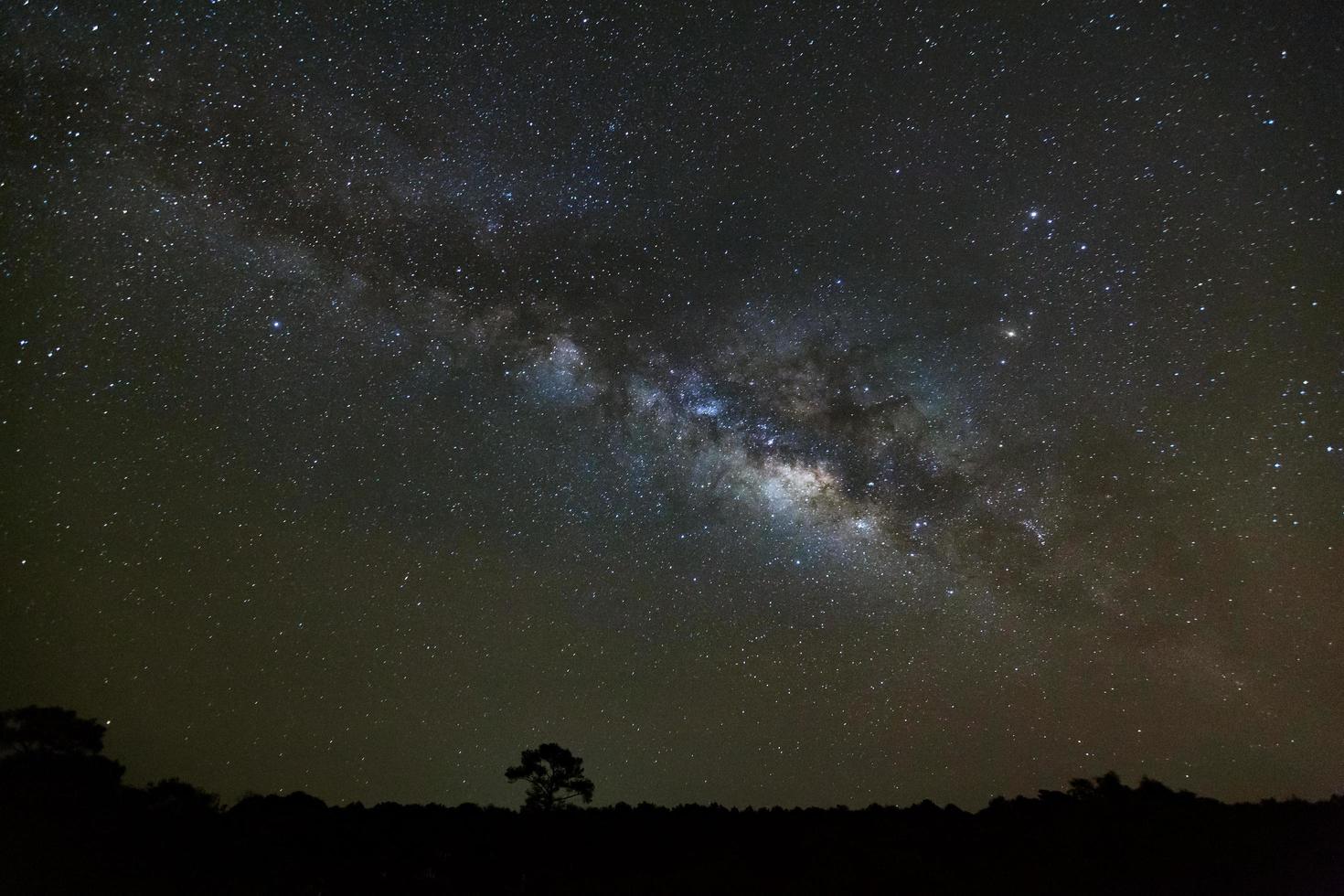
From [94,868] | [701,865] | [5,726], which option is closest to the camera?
[94,868]

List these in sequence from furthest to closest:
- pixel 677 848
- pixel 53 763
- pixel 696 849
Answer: pixel 53 763
pixel 677 848
pixel 696 849

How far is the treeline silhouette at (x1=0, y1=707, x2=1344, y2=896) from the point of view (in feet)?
35.9

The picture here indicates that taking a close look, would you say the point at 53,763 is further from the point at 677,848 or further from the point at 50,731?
the point at 677,848

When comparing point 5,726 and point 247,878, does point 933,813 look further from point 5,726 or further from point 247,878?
point 5,726

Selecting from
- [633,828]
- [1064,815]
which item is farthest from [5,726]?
[1064,815]

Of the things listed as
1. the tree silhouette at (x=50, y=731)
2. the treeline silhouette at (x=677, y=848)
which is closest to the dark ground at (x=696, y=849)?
the treeline silhouette at (x=677, y=848)

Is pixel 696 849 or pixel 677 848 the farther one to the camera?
pixel 677 848

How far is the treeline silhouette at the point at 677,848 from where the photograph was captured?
10953 mm

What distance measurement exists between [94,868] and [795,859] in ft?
35.2

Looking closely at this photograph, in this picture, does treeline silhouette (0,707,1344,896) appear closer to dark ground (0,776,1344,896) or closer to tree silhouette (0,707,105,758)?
dark ground (0,776,1344,896)

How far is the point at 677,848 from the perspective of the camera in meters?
15.2

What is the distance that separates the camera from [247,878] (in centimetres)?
1214

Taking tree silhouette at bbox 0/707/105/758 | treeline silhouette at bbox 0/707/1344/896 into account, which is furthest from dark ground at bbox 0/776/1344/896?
tree silhouette at bbox 0/707/105/758

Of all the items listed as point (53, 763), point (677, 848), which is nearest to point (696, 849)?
point (677, 848)
